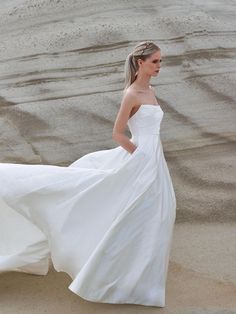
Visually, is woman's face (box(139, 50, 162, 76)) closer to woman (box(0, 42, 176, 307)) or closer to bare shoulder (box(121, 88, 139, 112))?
woman (box(0, 42, 176, 307))

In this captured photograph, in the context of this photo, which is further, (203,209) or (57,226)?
(203,209)

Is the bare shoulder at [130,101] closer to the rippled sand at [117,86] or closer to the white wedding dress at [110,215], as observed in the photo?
the white wedding dress at [110,215]

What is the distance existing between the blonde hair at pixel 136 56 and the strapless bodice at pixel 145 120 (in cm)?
18

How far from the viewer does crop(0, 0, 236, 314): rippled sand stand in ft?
17.4

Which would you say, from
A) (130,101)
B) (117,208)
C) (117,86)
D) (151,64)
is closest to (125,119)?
(130,101)

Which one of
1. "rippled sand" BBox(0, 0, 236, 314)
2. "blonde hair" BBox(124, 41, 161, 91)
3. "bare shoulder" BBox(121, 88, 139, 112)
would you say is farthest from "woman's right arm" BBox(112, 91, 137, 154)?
"rippled sand" BBox(0, 0, 236, 314)

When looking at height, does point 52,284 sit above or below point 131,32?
below

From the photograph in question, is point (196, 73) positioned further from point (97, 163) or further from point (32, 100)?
point (97, 163)

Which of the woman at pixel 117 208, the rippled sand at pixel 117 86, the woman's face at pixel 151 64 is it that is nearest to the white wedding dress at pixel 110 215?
the woman at pixel 117 208

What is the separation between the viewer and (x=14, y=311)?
3.66m

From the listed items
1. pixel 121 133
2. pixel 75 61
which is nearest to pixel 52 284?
pixel 121 133

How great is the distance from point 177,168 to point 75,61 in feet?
3.83

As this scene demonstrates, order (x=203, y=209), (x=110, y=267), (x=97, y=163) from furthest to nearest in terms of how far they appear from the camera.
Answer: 1. (x=203, y=209)
2. (x=97, y=163)
3. (x=110, y=267)

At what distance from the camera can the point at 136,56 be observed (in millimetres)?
3648
